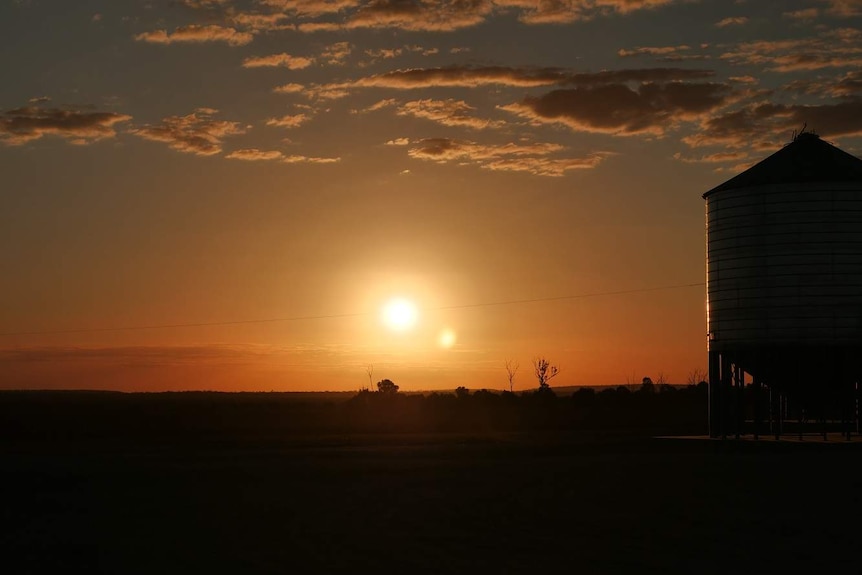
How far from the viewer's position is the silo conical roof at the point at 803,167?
35156 millimetres

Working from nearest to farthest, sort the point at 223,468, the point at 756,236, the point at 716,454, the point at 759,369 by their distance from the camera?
the point at 223,468 < the point at 716,454 < the point at 756,236 < the point at 759,369

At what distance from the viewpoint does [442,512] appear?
2064 centimetres

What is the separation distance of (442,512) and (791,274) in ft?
60.7

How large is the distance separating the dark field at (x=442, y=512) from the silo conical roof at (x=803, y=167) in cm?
838

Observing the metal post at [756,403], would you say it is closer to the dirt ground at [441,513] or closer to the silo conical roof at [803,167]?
the dirt ground at [441,513]

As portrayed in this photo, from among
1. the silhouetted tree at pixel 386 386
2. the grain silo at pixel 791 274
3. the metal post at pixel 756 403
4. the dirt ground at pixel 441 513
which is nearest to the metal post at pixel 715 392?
the grain silo at pixel 791 274

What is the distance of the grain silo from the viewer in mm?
34625

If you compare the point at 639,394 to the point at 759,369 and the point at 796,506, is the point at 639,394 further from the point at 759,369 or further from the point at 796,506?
the point at 796,506

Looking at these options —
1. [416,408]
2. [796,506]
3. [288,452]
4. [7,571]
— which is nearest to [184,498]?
[7,571]

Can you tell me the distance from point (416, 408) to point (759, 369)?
64714mm

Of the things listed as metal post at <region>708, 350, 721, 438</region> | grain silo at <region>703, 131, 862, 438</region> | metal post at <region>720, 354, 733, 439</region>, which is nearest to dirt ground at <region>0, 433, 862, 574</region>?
grain silo at <region>703, 131, 862, 438</region>

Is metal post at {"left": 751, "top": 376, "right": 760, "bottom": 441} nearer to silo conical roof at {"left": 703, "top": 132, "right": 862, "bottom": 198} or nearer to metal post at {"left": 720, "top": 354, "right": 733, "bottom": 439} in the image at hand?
metal post at {"left": 720, "top": 354, "right": 733, "bottom": 439}

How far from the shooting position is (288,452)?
125ft

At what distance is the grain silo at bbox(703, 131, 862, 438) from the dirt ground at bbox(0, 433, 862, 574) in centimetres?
331
